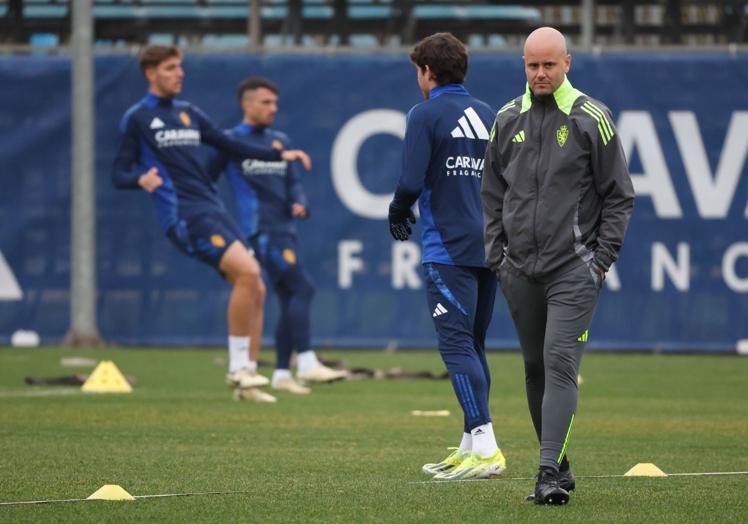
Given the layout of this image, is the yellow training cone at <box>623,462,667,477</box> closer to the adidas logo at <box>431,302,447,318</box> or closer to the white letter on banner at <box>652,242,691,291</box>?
the adidas logo at <box>431,302,447,318</box>

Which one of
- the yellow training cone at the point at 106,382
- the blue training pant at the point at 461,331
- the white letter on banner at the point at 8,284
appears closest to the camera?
the blue training pant at the point at 461,331

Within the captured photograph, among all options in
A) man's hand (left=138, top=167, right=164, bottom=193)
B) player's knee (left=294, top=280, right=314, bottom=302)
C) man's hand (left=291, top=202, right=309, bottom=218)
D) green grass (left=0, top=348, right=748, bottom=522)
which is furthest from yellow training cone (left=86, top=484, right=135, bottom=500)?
man's hand (left=291, top=202, right=309, bottom=218)

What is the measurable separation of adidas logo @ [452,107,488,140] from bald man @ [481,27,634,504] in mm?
1144

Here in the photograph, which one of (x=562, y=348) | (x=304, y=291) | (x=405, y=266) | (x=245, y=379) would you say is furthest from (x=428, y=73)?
(x=405, y=266)

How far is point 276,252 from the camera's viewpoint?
12.6 meters

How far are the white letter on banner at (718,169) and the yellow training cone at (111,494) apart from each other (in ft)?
36.5

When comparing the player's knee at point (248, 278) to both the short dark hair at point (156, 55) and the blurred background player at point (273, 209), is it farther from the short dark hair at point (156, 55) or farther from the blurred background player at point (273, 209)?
the short dark hair at point (156, 55)

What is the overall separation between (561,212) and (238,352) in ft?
18.0

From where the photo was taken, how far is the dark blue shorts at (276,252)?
1256cm

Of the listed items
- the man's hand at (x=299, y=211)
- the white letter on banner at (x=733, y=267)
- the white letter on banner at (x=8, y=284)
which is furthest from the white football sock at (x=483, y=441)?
the white letter on banner at (x=8, y=284)

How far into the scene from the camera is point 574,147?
612 centimetres

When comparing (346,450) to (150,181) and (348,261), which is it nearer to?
(150,181)

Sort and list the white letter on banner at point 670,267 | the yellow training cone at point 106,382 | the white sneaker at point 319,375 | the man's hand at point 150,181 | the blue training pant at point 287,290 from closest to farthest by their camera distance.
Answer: the man's hand at point 150,181 < the yellow training cone at point 106,382 < the white sneaker at point 319,375 < the blue training pant at point 287,290 < the white letter on banner at point 670,267

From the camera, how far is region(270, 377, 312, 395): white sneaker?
12.0 meters
